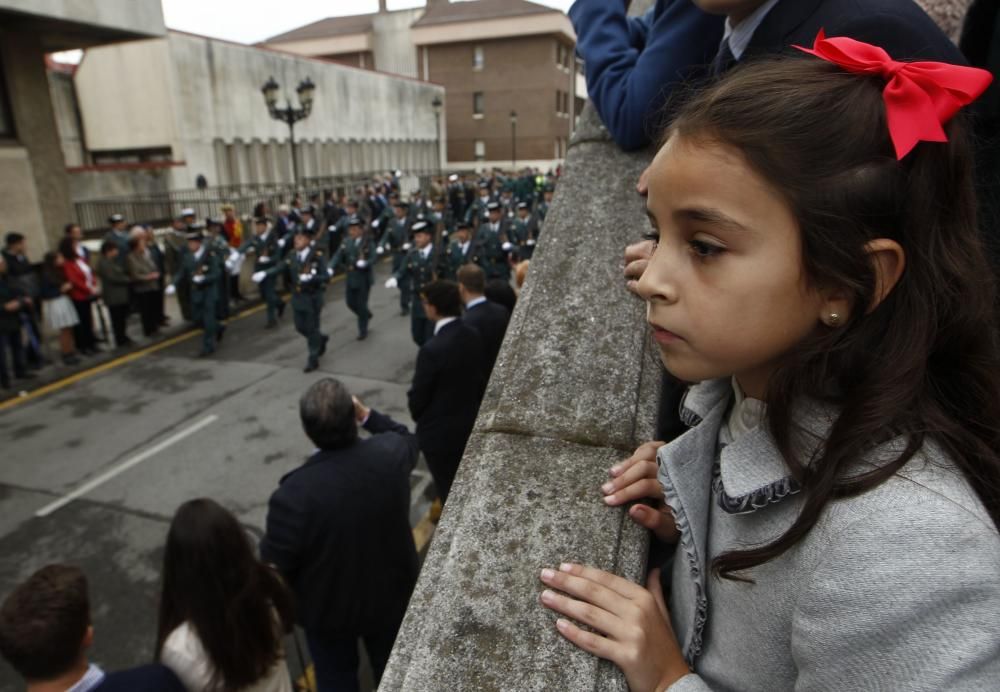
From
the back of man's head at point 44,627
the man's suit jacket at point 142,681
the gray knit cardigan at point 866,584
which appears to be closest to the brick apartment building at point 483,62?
the back of man's head at point 44,627

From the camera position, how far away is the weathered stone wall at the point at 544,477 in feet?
3.05

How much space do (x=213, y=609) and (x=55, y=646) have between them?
486 mm

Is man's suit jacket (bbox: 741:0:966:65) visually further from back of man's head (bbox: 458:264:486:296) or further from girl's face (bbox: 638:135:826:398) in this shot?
back of man's head (bbox: 458:264:486:296)

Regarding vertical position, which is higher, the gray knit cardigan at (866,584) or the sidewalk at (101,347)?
the gray knit cardigan at (866,584)

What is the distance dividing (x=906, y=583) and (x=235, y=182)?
987 inches

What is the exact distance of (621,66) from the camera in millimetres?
1846

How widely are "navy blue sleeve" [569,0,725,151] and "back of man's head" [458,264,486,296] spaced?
3.52m

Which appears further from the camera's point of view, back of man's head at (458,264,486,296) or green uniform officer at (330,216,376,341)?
green uniform officer at (330,216,376,341)

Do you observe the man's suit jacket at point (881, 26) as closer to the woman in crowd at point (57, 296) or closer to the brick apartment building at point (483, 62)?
the woman in crowd at point (57, 296)

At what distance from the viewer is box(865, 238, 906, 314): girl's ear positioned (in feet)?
2.52

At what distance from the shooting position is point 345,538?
2.95 metres

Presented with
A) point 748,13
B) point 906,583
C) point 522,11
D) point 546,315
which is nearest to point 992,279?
point 906,583

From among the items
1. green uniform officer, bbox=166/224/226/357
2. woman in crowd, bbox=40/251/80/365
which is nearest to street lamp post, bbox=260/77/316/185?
green uniform officer, bbox=166/224/226/357

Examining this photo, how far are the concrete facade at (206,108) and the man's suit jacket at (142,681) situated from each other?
779 inches
